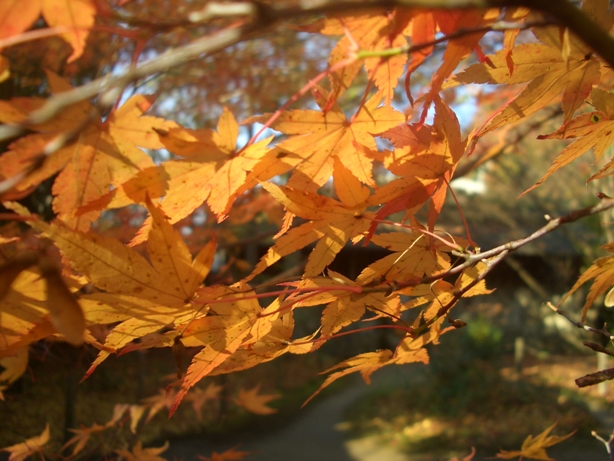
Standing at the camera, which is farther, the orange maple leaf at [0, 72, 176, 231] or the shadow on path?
the shadow on path

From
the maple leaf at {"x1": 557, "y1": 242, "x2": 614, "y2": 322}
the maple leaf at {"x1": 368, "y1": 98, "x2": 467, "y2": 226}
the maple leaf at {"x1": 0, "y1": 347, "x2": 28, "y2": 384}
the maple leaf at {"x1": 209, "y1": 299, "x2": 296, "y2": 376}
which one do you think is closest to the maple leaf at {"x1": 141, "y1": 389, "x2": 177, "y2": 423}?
the maple leaf at {"x1": 0, "y1": 347, "x2": 28, "y2": 384}

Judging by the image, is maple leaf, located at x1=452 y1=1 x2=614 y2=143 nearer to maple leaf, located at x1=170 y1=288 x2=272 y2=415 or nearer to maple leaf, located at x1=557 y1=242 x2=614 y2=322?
maple leaf, located at x1=557 y1=242 x2=614 y2=322

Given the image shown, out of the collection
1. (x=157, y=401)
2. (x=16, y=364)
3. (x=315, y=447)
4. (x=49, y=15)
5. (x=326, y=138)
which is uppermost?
(x=49, y=15)

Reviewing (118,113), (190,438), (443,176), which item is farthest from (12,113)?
(190,438)

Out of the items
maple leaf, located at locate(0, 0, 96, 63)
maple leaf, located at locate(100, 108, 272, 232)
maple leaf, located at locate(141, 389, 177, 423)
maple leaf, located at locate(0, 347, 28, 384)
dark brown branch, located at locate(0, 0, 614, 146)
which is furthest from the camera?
maple leaf, located at locate(141, 389, 177, 423)

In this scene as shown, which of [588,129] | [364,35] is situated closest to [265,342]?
[364,35]

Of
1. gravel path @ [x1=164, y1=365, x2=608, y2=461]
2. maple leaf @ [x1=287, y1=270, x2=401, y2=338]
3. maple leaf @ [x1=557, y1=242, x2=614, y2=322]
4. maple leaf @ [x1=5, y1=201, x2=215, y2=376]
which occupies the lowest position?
gravel path @ [x1=164, y1=365, x2=608, y2=461]

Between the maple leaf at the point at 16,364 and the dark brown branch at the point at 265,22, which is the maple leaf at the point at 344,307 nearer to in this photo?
the dark brown branch at the point at 265,22

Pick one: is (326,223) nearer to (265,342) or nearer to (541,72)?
(265,342)

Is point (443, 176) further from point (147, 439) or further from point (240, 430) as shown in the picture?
point (240, 430)
